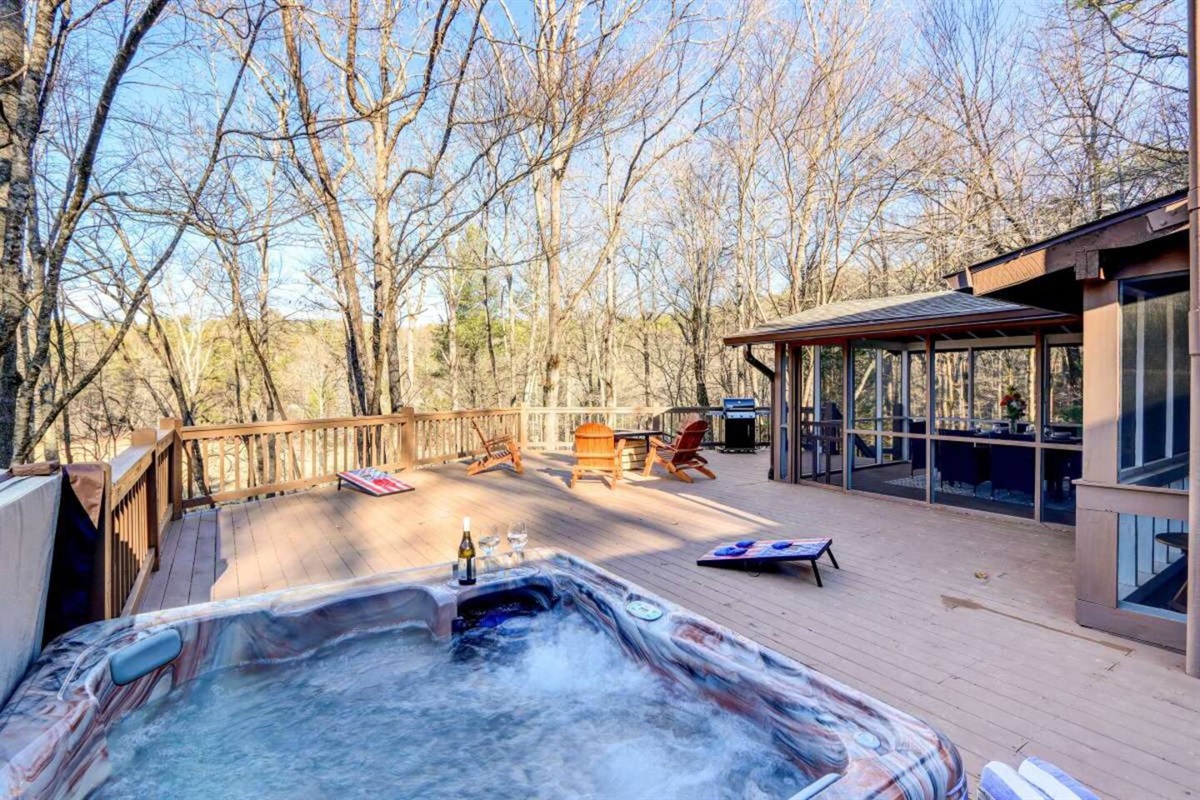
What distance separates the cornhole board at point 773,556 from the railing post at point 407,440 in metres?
4.87

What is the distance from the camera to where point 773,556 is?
3752 mm

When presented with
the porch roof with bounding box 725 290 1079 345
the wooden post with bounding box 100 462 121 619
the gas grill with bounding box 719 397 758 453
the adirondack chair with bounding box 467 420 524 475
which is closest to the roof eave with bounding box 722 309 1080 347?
the porch roof with bounding box 725 290 1079 345

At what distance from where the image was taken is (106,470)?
269 centimetres

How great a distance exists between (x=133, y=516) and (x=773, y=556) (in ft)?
13.2

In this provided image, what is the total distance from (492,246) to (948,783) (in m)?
17.9

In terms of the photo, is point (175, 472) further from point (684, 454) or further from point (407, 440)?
point (684, 454)

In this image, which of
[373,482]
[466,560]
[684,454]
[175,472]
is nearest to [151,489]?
[175,472]

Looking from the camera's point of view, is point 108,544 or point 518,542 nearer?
point 108,544

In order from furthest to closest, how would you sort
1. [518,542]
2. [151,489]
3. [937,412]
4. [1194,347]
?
[937,412] < [151,489] < [518,542] < [1194,347]

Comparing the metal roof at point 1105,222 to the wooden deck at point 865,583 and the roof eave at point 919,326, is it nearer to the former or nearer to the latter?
the roof eave at point 919,326

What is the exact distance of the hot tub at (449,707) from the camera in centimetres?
195

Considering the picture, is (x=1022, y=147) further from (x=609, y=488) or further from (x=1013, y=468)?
(x=609, y=488)

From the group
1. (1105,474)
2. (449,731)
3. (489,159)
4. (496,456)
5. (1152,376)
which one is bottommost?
(449,731)

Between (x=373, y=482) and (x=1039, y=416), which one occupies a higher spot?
(x=1039, y=416)
